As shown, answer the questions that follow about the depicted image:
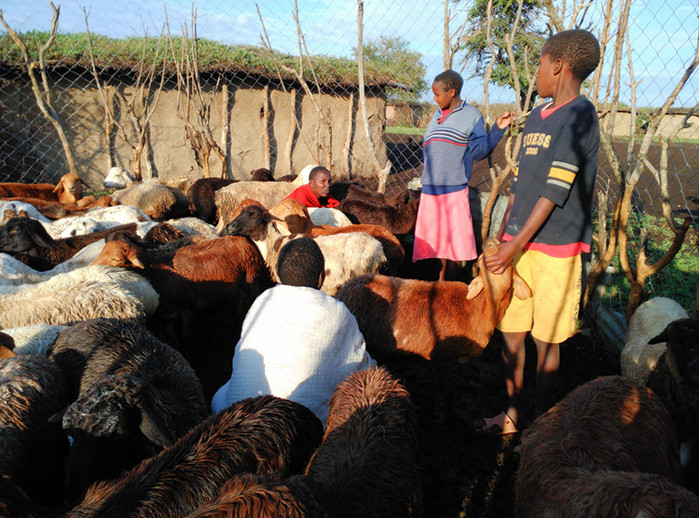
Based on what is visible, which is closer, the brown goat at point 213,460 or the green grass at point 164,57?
the brown goat at point 213,460

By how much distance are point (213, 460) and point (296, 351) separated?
77cm

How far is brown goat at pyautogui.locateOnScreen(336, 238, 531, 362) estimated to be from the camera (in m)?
3.51

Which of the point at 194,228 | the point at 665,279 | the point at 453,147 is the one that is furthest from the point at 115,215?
the point at 665,279

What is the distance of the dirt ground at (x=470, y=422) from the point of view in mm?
2854

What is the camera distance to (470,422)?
3.61m

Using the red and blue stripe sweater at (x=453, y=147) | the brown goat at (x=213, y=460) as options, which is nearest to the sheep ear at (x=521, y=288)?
the brown goat at (x=213, y=460)

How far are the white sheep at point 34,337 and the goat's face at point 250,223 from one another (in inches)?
93.5

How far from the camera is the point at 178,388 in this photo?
122 inches

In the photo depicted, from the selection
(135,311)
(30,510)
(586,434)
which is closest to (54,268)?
(135,311)

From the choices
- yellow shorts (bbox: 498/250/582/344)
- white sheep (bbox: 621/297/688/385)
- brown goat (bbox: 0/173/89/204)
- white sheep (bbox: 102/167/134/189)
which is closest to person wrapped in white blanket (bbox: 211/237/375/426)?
yellow shorts (bbox: 498/250/582/344)

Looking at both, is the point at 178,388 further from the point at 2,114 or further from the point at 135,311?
the point at 2,114

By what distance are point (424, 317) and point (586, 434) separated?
1.58 metres

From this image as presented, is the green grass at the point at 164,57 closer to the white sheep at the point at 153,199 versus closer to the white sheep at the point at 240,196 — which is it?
the white sheep at the point at 153,199

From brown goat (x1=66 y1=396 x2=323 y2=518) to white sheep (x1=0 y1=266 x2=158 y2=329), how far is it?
7.24ft
